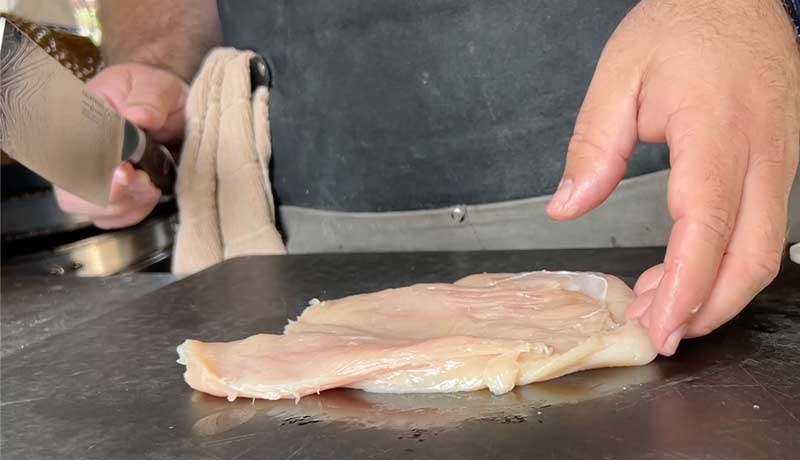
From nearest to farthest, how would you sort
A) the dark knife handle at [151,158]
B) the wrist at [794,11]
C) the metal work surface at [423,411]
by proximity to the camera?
the metal work surface at [423,411], the wrist at [794,11], the dark knife handle at [151,158]

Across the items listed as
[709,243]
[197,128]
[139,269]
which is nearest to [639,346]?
[709,243]

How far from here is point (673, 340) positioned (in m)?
0.88

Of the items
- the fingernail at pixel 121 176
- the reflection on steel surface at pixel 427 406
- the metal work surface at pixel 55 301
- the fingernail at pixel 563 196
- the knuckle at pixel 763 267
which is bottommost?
the metal work surface at pixel 55 301

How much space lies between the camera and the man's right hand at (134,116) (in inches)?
64.9

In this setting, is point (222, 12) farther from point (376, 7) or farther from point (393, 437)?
point (393, 437)

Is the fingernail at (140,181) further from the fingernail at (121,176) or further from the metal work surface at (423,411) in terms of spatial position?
the metal work surface at (423,411)

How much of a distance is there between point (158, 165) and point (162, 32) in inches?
19.1

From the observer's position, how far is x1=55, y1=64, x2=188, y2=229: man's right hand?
1649mm

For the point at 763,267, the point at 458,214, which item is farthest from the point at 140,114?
the point at 763,267

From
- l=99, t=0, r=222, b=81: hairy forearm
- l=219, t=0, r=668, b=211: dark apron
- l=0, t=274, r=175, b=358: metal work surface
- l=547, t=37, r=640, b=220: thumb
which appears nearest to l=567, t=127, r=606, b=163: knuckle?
l=547, t=37, r=640, b=220: thumb

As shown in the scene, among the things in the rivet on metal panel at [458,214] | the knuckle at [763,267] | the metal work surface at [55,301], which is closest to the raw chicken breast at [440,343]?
the knuckle at [763,267]

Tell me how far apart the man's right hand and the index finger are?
3.75ft

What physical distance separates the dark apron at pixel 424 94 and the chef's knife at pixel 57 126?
0.39 m

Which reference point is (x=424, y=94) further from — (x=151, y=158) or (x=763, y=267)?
(x=763, y=267)
